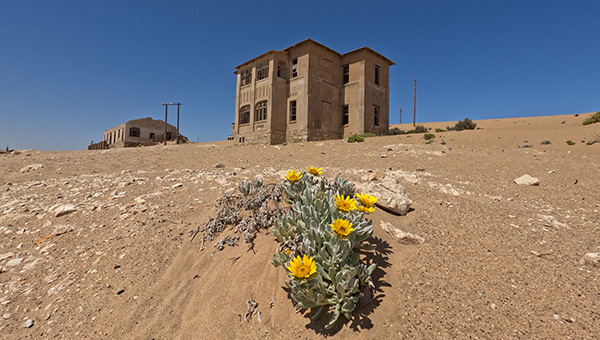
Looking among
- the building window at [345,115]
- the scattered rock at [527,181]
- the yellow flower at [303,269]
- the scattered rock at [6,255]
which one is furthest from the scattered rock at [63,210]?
the building window at [345,115]

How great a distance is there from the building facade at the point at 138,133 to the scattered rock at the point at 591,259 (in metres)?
45.1

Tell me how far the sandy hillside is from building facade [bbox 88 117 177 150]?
132 feet

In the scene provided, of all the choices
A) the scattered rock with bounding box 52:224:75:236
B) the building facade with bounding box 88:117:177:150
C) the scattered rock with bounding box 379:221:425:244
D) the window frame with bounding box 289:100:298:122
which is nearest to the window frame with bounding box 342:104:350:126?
the window frame with bounding box 289:100:298:122

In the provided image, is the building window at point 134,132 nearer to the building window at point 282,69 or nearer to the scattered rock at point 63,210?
the building window at point 282,69

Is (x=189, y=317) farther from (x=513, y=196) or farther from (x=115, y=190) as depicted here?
(x=513, y=196)

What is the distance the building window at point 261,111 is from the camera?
74.5 ft

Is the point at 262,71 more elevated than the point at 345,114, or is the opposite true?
the point at 262,71

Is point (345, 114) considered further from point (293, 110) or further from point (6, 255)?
point (6, 255)

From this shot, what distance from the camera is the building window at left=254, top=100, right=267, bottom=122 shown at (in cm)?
2272

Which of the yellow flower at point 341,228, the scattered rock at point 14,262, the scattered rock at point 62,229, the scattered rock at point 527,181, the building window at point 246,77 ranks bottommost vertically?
the scattered rock at point 14,262

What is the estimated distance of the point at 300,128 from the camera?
70.6 ft

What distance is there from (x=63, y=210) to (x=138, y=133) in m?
42.6

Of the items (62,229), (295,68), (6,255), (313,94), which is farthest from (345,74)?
(6,255)

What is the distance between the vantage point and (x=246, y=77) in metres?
24.3
